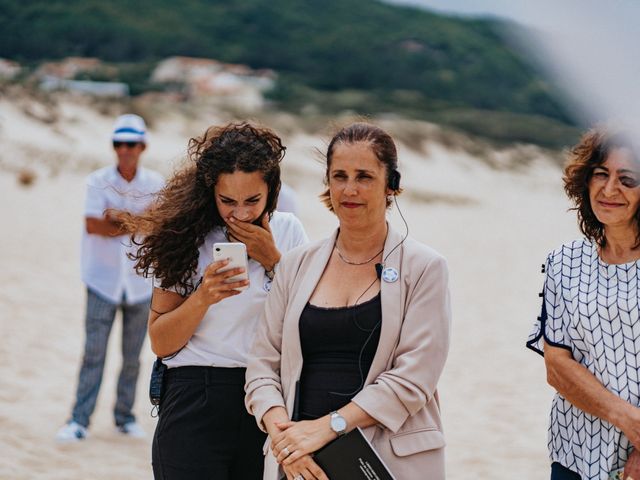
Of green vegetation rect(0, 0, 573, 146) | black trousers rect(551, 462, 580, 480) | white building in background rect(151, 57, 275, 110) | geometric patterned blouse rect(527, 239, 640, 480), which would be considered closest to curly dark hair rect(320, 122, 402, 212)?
geometric patterned blouse rect(527, 239, 640, 480)

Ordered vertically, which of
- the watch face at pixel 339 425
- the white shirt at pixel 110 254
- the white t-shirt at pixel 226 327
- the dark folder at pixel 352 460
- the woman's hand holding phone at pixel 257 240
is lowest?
the dark folder at pixel 352 460

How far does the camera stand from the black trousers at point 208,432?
248 centimetres

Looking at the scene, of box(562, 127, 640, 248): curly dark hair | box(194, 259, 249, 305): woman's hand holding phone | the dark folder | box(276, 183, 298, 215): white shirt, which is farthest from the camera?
box(276, 183, 298, 215): white shirt

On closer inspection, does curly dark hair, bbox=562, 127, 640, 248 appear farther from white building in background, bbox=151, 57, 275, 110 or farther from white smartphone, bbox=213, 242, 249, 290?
white building in background, bbox=151, 57, 275, 110

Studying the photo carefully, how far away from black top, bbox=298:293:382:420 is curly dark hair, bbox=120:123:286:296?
433 millimetres

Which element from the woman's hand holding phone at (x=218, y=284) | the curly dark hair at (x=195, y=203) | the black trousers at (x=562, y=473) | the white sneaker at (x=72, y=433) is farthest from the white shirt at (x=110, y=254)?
the black trousers at (x=562, y=473)

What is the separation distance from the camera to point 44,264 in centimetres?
A: 1305

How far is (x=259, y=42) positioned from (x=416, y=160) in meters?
35.4

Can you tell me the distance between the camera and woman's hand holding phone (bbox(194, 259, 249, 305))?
7.77 ft

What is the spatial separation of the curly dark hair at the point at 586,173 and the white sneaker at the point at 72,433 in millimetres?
3812

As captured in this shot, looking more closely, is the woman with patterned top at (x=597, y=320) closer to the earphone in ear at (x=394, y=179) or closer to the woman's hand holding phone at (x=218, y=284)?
the earphone in ear at (x=394, y=179)

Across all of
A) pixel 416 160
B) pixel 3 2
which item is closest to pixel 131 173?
pixel 416 160

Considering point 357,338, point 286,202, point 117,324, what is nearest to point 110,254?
point 286,202

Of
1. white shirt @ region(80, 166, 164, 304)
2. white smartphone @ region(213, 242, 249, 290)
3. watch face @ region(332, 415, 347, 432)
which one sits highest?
white shirt @ region(80, 166, 164, 304)
